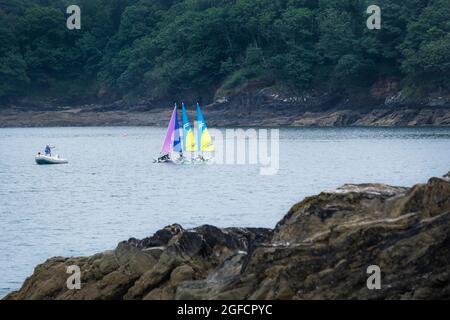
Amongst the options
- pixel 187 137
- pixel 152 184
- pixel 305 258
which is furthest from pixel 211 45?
pixel 305 258

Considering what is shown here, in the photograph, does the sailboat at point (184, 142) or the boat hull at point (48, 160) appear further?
the boat hull at point (48, 160)

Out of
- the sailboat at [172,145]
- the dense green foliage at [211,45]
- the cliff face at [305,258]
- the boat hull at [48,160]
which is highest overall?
the dense green foliage at [211,45]

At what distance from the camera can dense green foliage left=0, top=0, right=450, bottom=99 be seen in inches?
5059

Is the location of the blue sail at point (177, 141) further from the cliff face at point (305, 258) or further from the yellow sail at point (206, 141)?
the cliff face at point (305, 258)

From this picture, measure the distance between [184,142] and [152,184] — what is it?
561 inches

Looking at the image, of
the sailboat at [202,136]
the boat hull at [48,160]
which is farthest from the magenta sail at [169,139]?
the boat hull at [48,160]

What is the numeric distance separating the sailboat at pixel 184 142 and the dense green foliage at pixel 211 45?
131 ft

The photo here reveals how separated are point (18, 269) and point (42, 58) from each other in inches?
4945

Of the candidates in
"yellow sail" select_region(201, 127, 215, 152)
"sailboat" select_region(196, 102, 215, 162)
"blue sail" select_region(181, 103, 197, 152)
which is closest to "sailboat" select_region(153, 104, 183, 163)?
"blue sail" select_region(181, 103, 197, 152)

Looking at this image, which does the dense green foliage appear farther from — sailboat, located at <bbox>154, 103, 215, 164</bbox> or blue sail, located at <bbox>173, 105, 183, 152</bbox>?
blue sail, located at <bbox>173, 105, 183, 152</bbox>

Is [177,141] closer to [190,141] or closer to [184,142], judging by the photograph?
[184,142]

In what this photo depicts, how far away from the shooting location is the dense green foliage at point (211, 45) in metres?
128

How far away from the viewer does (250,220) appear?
164 ft
